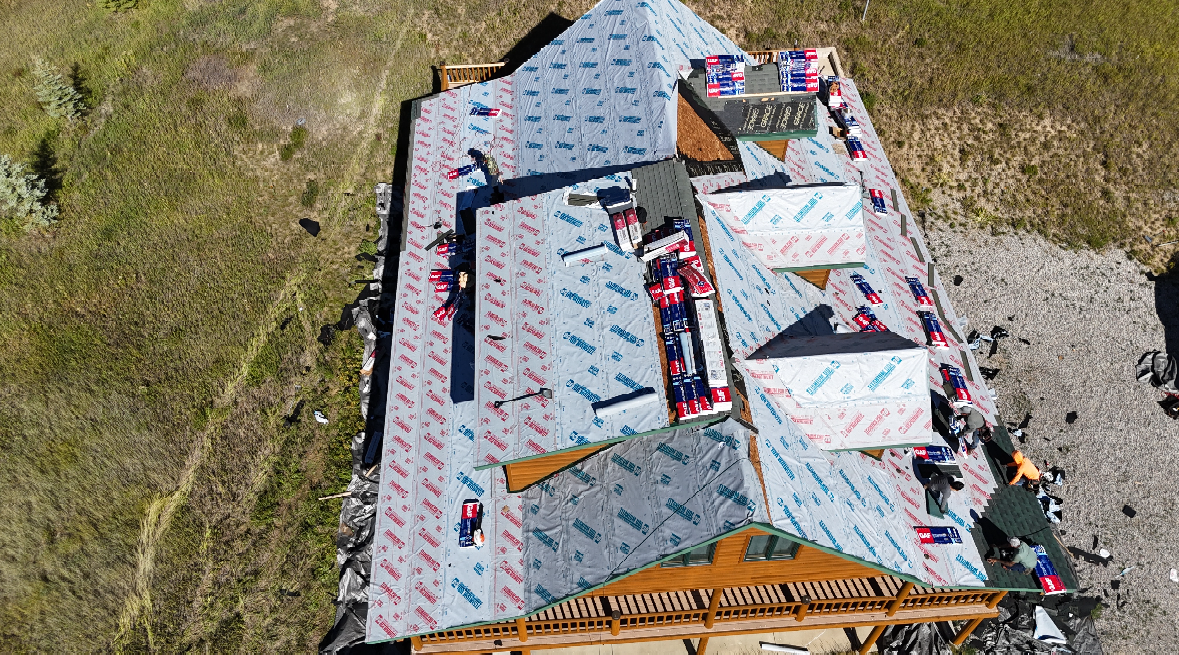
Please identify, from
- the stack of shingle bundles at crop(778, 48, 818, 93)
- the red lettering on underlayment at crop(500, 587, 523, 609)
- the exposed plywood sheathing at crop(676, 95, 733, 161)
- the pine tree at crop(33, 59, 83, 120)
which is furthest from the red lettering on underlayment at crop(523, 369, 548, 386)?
the pine tree at crop(33, 59, 83, 120)

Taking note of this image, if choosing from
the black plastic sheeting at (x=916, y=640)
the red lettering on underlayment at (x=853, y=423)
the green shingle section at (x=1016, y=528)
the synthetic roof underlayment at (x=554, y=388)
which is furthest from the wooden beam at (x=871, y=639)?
the red lettering on underlayment at (x=853, y=423)

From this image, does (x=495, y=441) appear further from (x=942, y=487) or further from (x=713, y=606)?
(x=942, y=487)

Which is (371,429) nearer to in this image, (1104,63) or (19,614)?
(19,614)

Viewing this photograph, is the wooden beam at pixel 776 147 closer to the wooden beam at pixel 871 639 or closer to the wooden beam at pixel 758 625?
the wooden beam at pixel 758 625

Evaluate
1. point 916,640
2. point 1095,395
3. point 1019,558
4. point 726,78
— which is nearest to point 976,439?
point 1019,558

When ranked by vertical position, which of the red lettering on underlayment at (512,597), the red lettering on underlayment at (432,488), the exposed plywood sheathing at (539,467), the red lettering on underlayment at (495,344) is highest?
the red lettering on underlayment at (495,344)

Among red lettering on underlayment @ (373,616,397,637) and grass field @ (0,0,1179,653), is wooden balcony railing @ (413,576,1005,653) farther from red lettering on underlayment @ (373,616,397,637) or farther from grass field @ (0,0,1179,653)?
grass field @ (0,0,1179,653)
